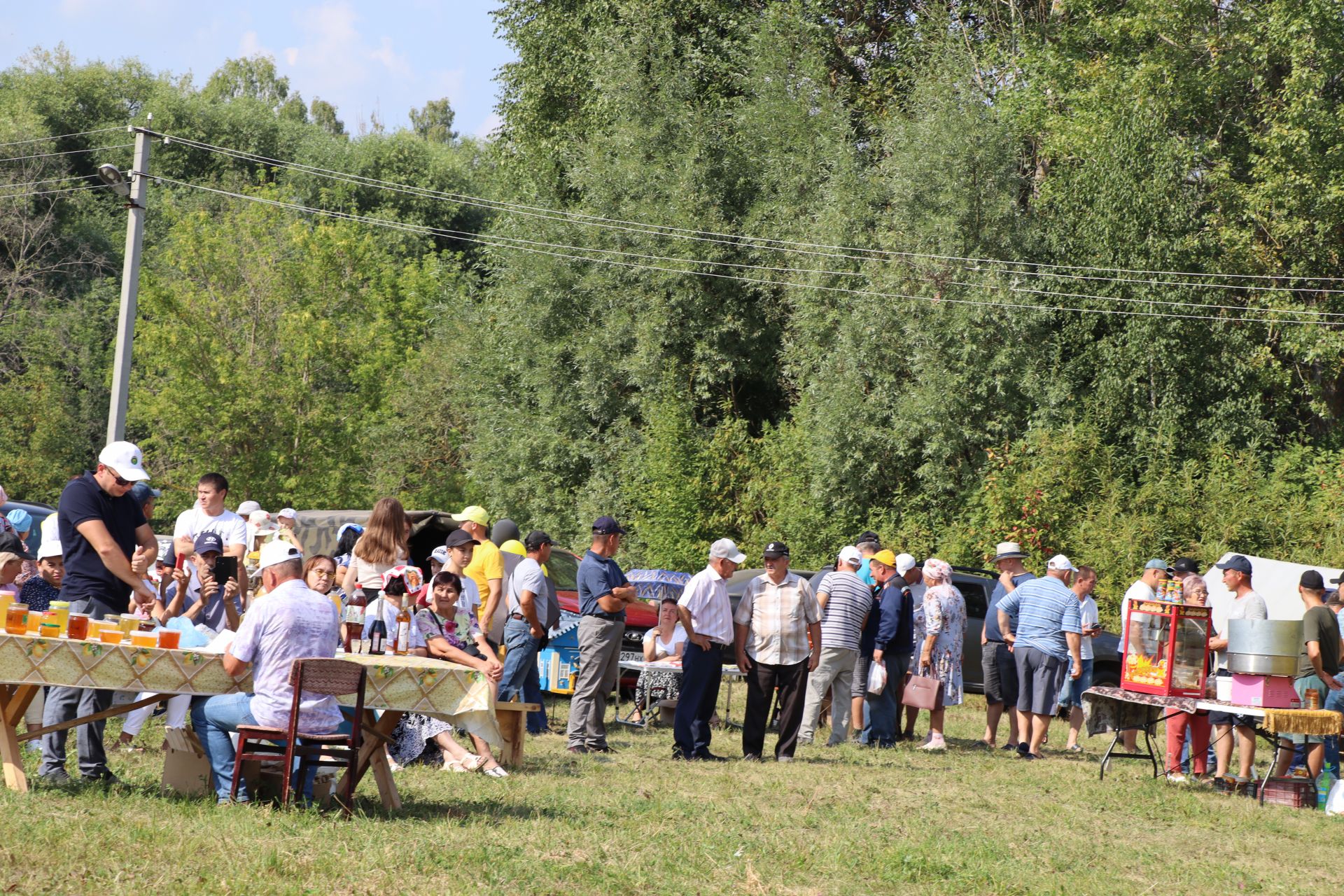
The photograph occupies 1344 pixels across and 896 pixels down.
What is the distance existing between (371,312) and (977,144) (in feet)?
77.7

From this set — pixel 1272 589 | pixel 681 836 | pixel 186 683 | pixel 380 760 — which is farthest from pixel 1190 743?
pixel 186 683

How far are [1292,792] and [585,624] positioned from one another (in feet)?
18.9

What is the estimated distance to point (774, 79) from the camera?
90.8 feet

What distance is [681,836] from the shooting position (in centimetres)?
764

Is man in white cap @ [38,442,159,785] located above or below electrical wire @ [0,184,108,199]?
below

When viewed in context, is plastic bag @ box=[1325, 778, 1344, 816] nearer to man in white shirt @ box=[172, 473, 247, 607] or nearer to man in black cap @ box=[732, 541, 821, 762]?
man in black cap @ box=[732, 541, 821, 762]

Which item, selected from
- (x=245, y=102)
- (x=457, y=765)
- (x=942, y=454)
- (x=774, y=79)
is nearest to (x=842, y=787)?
(x=457, y=765)

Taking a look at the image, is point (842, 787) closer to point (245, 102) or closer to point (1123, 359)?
point (1123, 359)

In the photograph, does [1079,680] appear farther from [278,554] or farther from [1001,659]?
[278,554]

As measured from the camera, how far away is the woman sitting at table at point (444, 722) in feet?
29.9

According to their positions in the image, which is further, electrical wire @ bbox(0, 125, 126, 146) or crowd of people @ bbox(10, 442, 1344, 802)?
electrical wire @ bbox(0, 125, 126, 146)

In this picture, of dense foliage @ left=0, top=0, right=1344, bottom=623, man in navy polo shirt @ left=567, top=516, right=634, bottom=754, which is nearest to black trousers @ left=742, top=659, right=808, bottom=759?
man in navy polo shirt @ left=567, top=516, right=634, bottom=754

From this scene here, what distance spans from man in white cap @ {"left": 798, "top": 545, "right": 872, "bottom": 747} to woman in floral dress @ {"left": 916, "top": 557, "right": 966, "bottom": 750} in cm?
73

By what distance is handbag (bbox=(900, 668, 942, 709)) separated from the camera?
1248 cm
